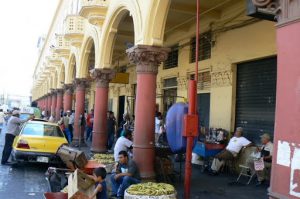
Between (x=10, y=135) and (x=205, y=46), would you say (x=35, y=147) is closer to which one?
(x=10, y=135)

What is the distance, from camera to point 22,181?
1029cm

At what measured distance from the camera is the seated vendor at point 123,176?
8.08 m

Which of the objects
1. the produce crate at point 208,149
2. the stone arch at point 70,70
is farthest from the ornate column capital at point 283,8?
the stone arch at point 70,70

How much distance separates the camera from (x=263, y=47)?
11.7 metres

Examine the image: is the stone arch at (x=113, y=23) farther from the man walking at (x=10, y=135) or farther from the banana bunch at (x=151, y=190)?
the banana bunch at (x=151, y=190)

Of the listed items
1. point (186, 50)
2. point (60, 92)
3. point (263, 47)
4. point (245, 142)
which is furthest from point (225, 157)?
point (60, 92)

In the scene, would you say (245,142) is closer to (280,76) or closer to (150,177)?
(150,177)

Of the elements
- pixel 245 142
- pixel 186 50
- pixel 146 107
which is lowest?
pixel 245 142

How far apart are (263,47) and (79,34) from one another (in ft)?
37.7

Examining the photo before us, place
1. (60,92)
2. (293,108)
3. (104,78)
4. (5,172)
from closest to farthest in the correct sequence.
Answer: (293,108) → (5,172) → (104,78) → (60,92)

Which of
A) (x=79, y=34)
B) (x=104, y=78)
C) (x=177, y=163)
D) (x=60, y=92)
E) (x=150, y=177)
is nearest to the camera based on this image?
(x=150, y=177)

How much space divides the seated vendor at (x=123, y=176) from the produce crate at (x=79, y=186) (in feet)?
4.74

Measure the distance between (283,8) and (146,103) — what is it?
6037mm

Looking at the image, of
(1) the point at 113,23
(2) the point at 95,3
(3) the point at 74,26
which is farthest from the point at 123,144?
(3) the point at 74,26
